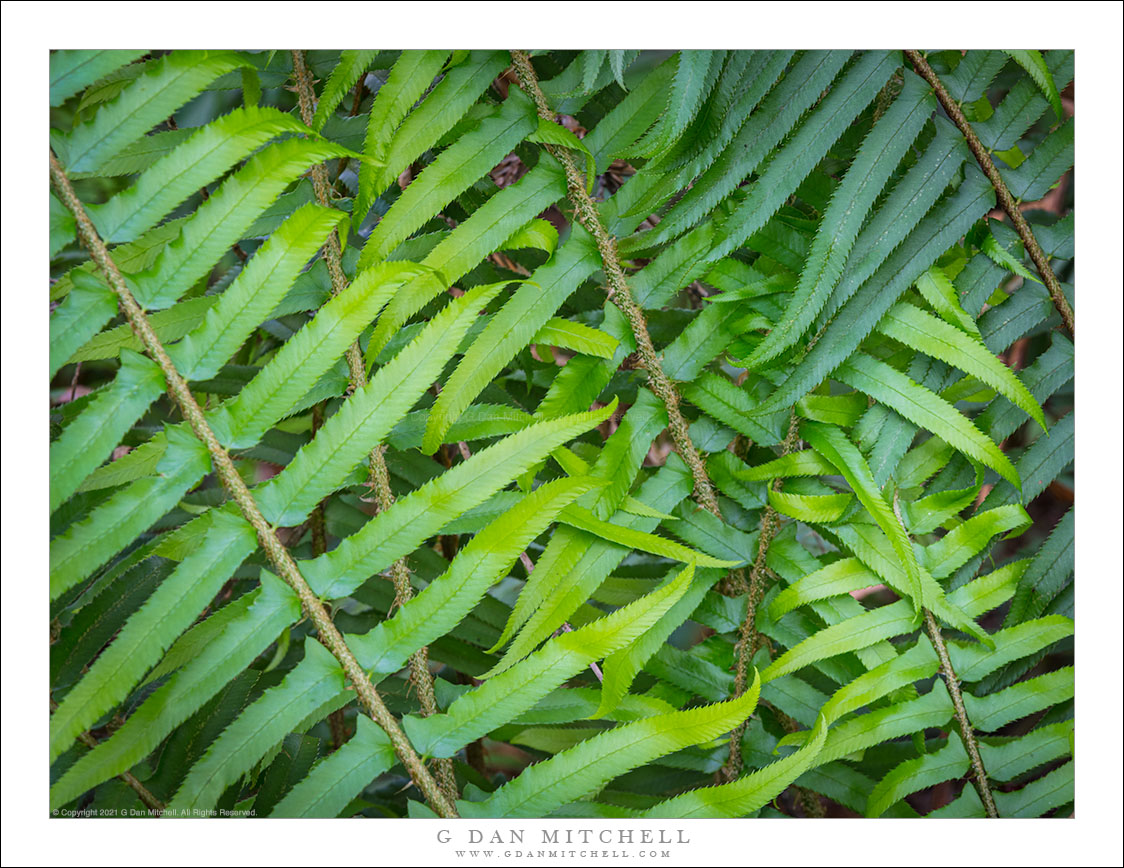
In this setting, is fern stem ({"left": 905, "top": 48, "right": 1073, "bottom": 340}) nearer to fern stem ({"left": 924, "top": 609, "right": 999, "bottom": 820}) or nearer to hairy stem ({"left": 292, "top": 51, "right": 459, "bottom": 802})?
fern stem ({"left": 924, "top": 609, "right": 999, "bottom": 820})

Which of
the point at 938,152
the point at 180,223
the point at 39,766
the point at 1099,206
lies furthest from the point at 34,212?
the point at 1099,206

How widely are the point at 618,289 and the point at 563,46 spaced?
20 centimetres

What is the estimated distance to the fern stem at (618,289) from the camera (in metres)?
0.65

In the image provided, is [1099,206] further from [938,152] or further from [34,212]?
[34,212]

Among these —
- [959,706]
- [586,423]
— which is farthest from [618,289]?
[959,706]

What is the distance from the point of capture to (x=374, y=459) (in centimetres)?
66

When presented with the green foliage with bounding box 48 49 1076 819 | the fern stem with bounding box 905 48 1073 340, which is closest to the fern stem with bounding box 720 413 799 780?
the green foliage with bounding box 48 49 1076 819

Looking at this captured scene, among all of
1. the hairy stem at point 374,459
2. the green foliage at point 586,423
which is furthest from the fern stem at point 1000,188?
the hairy stem at point 374,459

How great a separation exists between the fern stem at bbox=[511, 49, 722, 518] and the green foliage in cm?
1

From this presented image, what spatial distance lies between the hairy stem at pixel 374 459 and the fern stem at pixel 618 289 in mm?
194

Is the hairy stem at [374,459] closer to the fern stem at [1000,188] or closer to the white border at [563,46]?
the white border at [563,46]

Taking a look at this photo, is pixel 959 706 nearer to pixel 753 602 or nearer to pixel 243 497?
pixel 753 602

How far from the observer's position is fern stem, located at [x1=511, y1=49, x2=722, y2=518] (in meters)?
0.65

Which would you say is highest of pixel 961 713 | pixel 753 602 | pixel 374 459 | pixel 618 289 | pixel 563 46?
pixel 563 46
